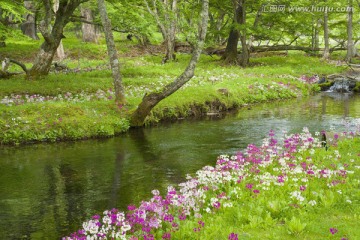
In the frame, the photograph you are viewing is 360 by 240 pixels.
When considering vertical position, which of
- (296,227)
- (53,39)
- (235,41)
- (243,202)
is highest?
(53,39)

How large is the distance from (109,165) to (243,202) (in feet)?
18.7

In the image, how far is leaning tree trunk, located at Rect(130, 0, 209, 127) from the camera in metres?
15.4

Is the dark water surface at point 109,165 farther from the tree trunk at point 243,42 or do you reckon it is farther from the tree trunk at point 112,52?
the tree trunk at point 243,42

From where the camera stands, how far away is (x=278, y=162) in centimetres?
1035

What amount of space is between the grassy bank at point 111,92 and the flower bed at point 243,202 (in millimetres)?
8419

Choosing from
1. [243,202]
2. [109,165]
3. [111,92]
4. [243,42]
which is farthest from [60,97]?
[243,42]

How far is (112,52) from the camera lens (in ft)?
58.9

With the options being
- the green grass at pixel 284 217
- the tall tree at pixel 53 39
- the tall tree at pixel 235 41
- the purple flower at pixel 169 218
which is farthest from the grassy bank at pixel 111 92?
the purple flower at pixel 169 218

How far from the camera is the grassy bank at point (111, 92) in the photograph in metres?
16.1

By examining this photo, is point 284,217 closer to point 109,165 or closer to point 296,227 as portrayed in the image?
point 296,227

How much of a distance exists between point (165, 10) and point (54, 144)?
15.5 meters

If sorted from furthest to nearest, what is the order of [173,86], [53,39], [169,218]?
1. [53,39]
2. [173,86]
3. [169,218]

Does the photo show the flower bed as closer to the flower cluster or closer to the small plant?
the small plant

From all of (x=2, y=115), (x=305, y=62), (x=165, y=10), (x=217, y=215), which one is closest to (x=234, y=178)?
(x=217, y=215)
